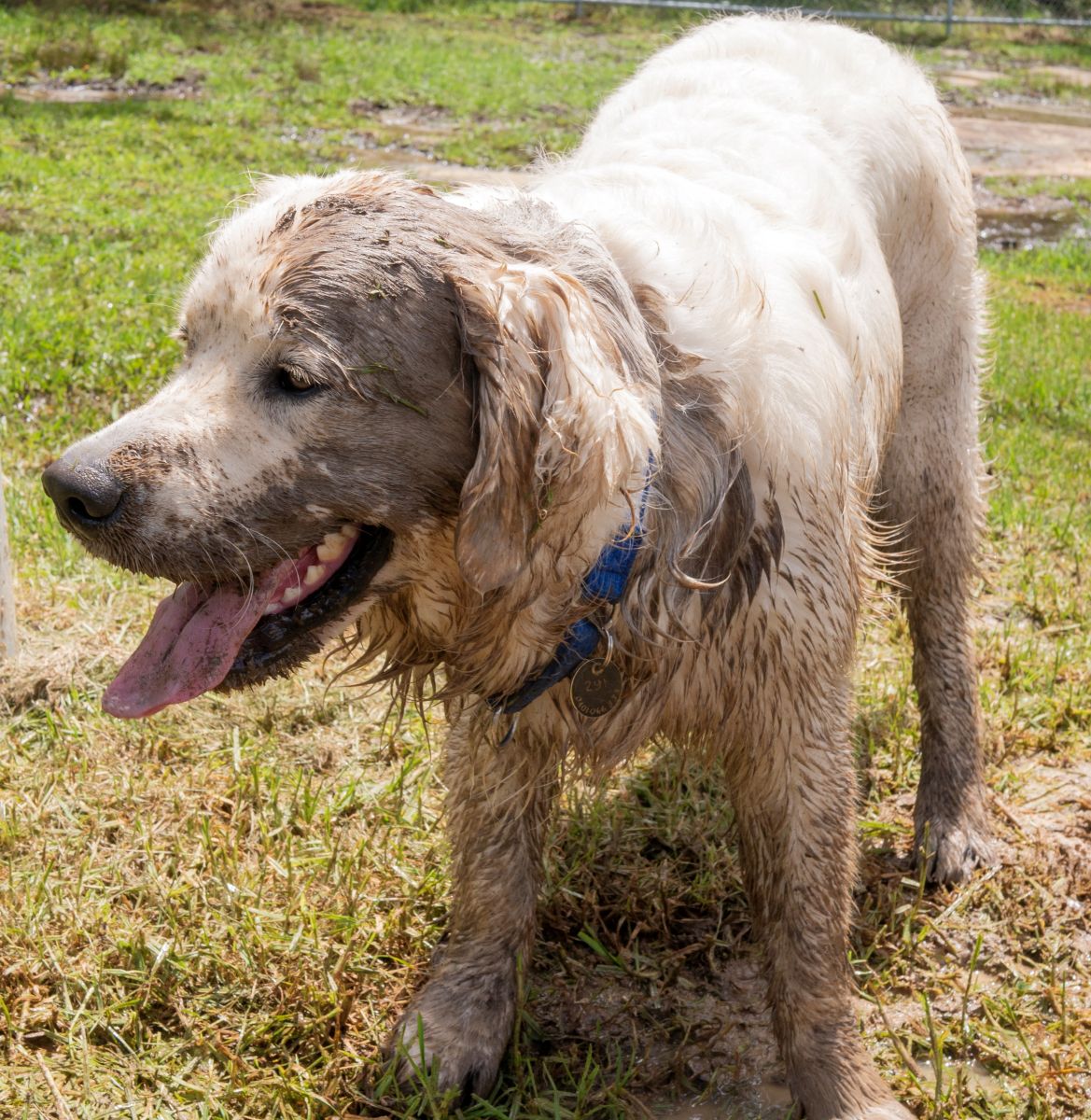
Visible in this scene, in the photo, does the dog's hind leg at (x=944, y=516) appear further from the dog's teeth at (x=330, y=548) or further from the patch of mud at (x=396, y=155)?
the patch of mud at (x=396, y=155)

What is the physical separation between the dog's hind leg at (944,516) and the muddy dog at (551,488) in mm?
338

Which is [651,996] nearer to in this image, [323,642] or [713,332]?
[323,642]

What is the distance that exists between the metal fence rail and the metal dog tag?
1564 centimetres

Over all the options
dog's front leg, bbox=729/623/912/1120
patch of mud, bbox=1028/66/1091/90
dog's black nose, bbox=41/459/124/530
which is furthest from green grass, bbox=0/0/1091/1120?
patch of mud, bbox=1028/66/1091/90

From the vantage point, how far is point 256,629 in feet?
7.62

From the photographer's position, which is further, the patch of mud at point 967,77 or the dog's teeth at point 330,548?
the patch of mud at point 967,77

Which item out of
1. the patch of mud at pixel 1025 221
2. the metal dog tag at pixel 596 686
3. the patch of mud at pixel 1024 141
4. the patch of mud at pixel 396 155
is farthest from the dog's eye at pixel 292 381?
the patch of mud at pixel 1024 141

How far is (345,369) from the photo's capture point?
7.13ft

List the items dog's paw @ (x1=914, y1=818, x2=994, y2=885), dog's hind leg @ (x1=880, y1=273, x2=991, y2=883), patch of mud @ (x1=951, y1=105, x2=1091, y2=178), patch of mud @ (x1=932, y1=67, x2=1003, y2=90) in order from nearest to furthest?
dog's paw @ (x1=914, y1=818, x2=994, y2=885) < dog's hind leg @ (x1=880, y1=273, x2=991, y2=883) < patch of mud @ (x1=951, y1=105, x2=1091, y2=178) < patch of mud @ (x1=932, y1=67, x2=1003, y2=90)

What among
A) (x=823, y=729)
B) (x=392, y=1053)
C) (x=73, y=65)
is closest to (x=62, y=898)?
(x=392, y=1053)

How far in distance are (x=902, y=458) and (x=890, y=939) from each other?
1.22 m

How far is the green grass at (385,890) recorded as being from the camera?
2789 millimetres

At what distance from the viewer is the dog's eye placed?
7.09ft

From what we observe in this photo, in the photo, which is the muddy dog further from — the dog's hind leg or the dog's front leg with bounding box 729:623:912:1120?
the dog's hind leg
